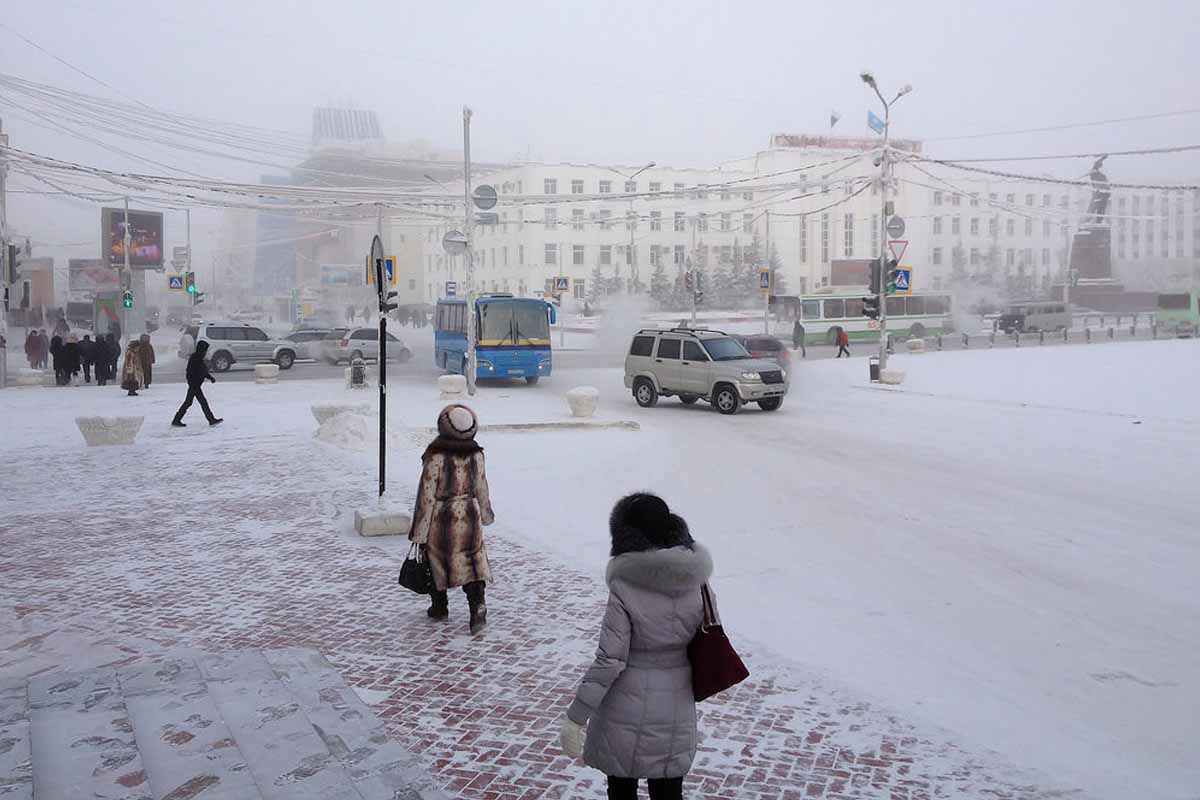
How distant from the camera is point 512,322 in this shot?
30359 mm

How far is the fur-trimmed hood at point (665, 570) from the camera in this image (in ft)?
12.1

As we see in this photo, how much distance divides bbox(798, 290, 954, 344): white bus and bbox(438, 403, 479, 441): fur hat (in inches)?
1843

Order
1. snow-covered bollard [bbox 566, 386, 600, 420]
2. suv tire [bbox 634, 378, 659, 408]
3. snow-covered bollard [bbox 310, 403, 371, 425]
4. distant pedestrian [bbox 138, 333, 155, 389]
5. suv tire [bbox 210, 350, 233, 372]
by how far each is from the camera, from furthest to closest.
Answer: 1. suv tire [bbox 210, 350, 233, 372]
2. distant pedestrian [bbox 138, 333, 155, 389]
3. suv tire [bbox 634, 378, 659, 408]
4. snow-covered bollard [bbox 566, 386, 600, 420]
5. snow-covered bollard [bbox 310, 403, 371, 425]

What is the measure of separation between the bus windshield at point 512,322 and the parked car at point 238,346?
12.6 m

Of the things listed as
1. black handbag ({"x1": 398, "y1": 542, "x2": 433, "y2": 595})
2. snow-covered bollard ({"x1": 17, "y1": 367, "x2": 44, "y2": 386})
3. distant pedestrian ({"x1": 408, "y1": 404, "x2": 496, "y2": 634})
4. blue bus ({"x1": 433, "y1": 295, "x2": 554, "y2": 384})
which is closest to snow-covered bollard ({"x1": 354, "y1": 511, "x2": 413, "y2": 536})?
black handbag ({"x1": 398, "y1": 542, "x2": 433, "y2": 595})

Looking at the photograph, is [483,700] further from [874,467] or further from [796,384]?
[796,384]

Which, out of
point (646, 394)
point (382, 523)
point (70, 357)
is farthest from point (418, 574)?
point (70, 357)

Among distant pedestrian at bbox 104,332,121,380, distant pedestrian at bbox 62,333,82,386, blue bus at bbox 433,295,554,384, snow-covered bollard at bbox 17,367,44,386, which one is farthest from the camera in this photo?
distant pedestrian at bbox 104,332,121,380

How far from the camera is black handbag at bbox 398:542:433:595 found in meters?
7.45

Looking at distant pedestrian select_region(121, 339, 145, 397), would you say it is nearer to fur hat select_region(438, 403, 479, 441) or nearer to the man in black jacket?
the man in black jacket

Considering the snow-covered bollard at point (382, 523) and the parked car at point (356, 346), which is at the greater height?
the parked car at point (356, 346)

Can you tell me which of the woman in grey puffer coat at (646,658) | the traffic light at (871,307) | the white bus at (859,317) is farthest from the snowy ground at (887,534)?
the white bus at (859,317)

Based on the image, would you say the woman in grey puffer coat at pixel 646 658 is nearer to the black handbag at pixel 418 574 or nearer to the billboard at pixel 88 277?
the black handbag at pixel 418 574

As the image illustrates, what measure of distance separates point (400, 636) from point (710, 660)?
4.20m
